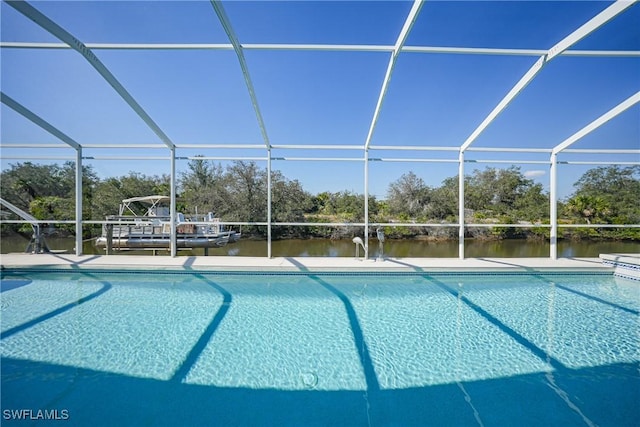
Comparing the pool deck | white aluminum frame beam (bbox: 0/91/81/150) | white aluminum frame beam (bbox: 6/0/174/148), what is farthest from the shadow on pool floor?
white aluminum frame beam (bbox: 0/91/81/150)

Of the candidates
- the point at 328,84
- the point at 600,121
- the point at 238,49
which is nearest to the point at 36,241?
the point at 238,49

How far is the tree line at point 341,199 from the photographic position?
259 inches

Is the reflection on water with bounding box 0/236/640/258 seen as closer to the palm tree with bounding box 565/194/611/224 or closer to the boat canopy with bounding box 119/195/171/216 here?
the palm tree with bounding box 565/194/611/224

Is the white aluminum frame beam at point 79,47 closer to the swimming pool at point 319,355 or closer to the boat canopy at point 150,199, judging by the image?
the swimming pool at point 319,355

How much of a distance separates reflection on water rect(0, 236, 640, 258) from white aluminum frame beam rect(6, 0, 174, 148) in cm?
407

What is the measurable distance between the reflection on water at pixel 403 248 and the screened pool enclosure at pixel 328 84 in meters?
2.25

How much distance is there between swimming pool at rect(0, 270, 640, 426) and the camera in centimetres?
165

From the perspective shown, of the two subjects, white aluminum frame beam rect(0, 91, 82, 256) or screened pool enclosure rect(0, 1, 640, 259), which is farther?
white aluminum frame beam rect(0, 91, 82, 256)

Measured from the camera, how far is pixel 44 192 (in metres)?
6.85

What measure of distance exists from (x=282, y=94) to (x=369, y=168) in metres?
2.10

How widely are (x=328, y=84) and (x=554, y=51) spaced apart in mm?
3229

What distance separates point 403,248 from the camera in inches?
333

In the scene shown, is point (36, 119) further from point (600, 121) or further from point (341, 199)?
point (600, 121)

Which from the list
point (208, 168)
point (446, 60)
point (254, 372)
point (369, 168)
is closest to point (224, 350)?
point (254, 372)
